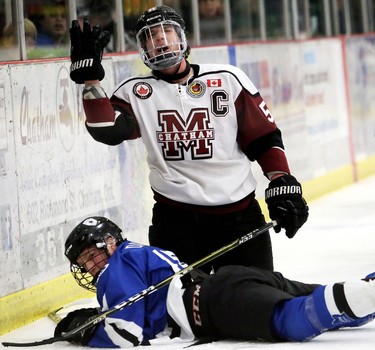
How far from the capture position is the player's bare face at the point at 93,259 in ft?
14.7

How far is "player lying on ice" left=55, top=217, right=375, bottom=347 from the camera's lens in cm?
414

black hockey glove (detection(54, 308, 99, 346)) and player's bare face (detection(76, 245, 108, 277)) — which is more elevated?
player's bare face (detection(76, 245, 108, 277))

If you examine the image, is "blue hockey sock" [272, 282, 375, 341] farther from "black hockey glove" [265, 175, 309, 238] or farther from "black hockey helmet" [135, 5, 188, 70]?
"black hockey helmet" [135, 5, 188, 70]

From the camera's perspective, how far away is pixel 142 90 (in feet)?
15.5

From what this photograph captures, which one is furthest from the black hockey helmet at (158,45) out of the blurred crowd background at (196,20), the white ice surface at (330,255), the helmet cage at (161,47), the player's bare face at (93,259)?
the blurred crowd background at (196,20)

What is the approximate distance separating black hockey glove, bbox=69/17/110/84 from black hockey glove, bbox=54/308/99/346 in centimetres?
84

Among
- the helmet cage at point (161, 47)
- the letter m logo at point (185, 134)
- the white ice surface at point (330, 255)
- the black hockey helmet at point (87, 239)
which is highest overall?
the helmet cage at point (161, 47)

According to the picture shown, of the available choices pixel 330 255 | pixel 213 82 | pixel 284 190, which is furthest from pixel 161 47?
pixel 330 255

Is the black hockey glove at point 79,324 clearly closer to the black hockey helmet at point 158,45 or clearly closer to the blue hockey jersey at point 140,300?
the blue hockey jersey at point 140,300

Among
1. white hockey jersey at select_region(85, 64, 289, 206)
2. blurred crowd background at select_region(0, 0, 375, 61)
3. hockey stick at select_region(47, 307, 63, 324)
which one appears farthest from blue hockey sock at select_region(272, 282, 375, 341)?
blurred crowd background at select_region(0, 0, 375, 61)

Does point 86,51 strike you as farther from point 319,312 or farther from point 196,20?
point 196,20

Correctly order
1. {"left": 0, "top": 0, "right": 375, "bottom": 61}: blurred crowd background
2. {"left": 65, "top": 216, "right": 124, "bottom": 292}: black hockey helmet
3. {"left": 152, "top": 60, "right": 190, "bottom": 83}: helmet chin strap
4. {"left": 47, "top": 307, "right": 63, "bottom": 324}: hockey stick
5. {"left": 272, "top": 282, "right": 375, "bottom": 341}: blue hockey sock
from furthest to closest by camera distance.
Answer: {"left": 0, "top": 0, "right": 375, "bottom": 61}: blurred crowd background → {"left": 47, "top": 307, "right": 63, "bottom": 324}: hockey stick → {"left": 152, "top": 60, "right": 190, "bottom": 83}: helmet chin strap → {"left": 65, "top": 216, "right": 124, "bottom": 292}: black hockey helmet → {"left": 272, "top": 282, "right": 375, "bottom": 341}: blue hockey sock

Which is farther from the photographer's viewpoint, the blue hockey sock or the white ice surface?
the white ice surface

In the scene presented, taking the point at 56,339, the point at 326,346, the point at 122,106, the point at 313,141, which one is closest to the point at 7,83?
the point at 122,106
